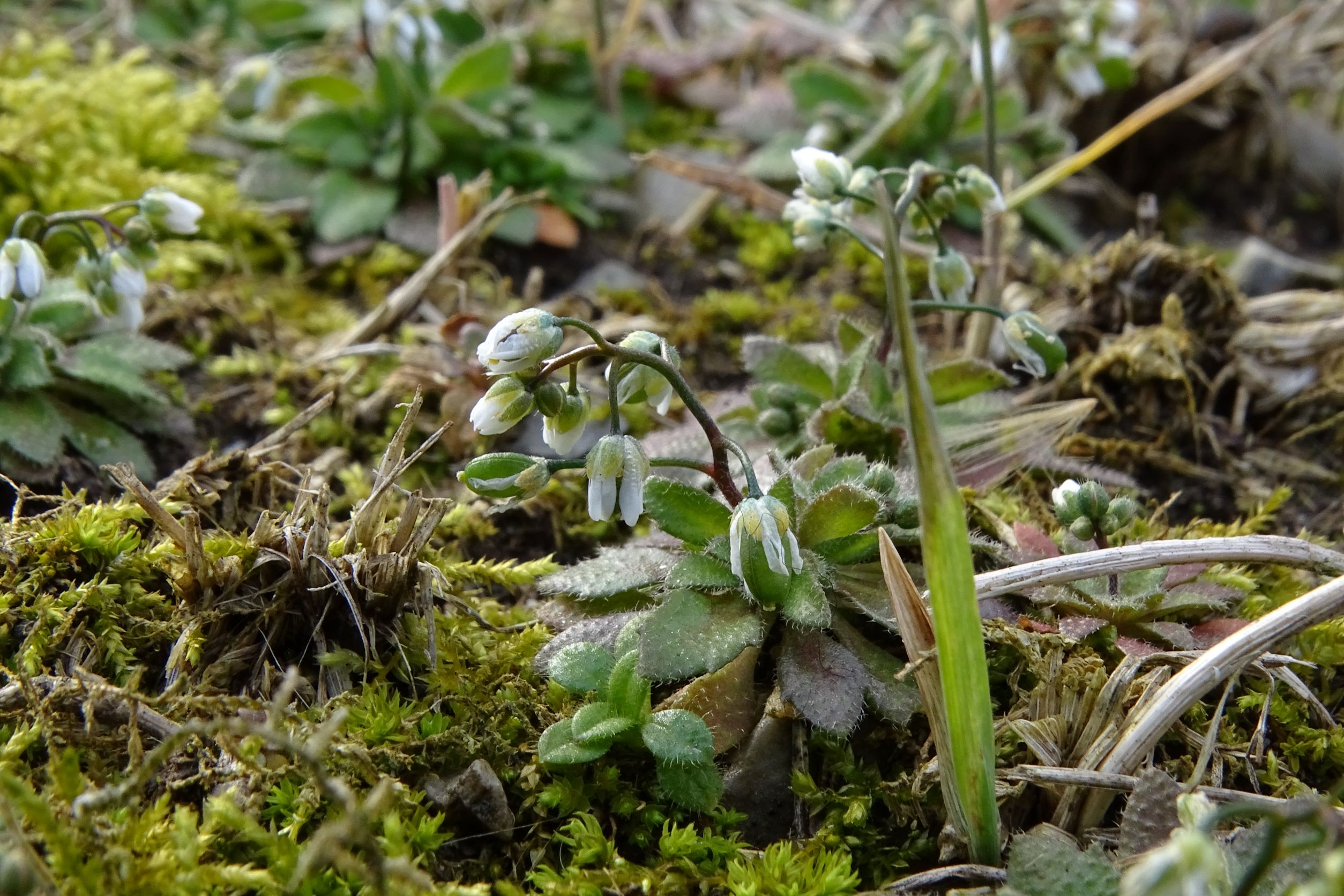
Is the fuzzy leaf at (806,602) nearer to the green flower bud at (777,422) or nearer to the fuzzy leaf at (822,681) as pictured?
the fuzzy leaf at (822,681)

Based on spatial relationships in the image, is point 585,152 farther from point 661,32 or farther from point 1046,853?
point 1046,853

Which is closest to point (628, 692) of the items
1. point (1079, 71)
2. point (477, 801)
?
point (477, 801)

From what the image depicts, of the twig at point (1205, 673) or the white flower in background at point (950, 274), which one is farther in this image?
the white flower in background at point (950, 274)

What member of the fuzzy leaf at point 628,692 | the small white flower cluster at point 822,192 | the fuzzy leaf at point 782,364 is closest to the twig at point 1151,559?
the fuzzy leaf at point 628,692

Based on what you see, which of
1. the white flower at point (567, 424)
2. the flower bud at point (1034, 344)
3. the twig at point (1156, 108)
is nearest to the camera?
the white flower at point (567, 424)

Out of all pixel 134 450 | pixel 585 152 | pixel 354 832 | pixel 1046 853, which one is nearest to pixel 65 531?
pixel 134 450
